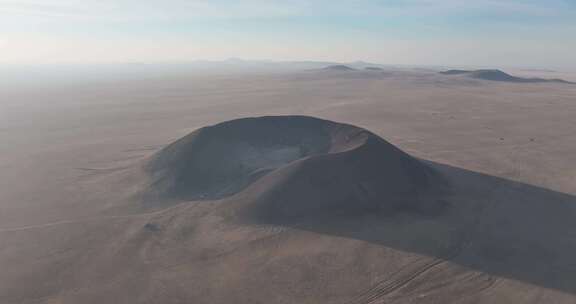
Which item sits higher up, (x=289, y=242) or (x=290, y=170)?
(x=290, y=170)

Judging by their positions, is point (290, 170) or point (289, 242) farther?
point (290, 170)

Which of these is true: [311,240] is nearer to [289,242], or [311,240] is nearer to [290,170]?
[289,242]

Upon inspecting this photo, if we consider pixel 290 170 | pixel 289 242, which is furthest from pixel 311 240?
pixel 290 170

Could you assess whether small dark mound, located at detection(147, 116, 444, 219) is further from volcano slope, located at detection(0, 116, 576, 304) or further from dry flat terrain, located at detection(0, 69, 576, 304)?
dry flat terrain, located at detection(0, 69, 576, 304)

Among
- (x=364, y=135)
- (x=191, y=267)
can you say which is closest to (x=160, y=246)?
(x=191, y=267)

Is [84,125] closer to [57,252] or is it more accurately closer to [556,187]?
[57,252]

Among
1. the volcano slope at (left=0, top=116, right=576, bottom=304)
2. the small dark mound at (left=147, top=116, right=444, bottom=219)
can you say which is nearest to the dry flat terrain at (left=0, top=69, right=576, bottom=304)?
the volcano slope at (left=0, top=116, right=576, bottom=304)

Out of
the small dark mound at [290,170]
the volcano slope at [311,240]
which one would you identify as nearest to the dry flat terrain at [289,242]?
the volcano slope at [311,240]

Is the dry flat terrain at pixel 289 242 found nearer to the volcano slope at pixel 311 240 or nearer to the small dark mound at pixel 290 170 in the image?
the volcano slope at pixel 311 240
